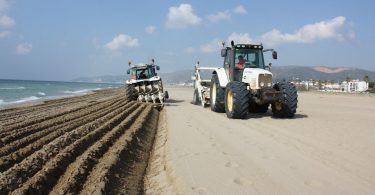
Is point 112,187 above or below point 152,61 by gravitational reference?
below

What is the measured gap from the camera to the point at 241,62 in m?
12.9

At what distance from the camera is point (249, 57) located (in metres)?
13.0

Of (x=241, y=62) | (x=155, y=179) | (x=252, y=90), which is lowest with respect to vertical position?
(x=155, y=179)

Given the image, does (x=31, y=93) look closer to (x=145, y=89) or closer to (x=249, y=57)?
(x=145, y=89)

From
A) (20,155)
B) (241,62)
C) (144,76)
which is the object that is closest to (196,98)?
(144,76)

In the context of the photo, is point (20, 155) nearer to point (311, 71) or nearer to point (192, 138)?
point (192, 138)

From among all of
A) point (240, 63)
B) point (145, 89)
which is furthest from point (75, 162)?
point (145, 89)

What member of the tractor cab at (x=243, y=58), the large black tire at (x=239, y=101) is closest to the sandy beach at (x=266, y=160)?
the large black tire at (x=239, y=101)

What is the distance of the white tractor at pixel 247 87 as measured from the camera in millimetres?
11422

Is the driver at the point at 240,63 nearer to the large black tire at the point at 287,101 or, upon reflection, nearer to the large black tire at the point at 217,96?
the large black tire at the point at 217,96

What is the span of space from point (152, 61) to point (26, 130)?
11.8 m

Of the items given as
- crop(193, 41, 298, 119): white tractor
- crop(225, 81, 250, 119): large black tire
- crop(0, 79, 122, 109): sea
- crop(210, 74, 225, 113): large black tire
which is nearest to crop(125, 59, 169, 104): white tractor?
crop(210, 74, 225, 113): large black tire

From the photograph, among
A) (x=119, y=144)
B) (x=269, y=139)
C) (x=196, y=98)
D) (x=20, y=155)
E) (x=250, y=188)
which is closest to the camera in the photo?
(x=250, y=188)

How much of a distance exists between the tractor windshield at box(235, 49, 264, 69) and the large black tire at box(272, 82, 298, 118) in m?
1.16
